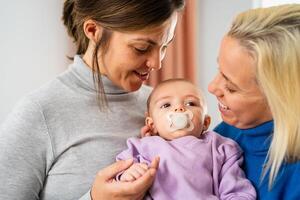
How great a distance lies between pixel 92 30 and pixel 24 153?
1.46 ft

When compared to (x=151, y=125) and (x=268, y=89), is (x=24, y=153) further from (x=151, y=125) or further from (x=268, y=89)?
(x=268, y=89)

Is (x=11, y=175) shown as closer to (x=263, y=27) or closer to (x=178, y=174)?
(x=178, y=174)

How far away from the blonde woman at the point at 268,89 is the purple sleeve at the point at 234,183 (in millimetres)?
29

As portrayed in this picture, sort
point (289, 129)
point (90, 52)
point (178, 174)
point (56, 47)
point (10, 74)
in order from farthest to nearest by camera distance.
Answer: point (56, 47) < point (10, 74) < point (90, 52) < point (178, 174) < point (289, 129)

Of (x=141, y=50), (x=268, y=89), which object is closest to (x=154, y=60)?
(x=141, y=50)

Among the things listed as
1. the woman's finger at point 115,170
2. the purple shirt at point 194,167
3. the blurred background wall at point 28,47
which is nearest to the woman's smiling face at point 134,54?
the purple shirt at point 194,167

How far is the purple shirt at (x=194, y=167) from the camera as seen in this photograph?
3.85 feet

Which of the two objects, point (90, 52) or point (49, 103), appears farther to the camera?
point (90, 52)

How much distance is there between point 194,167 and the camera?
3.97ft

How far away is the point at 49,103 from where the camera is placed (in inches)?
50.9

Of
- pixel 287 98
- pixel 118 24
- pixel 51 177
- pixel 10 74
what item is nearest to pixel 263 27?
pixel 287 98

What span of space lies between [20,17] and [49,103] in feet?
5.18

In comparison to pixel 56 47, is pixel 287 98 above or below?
above

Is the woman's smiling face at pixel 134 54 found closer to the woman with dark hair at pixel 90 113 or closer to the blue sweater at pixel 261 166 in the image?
the woman with dark hair at pixel 90 113
